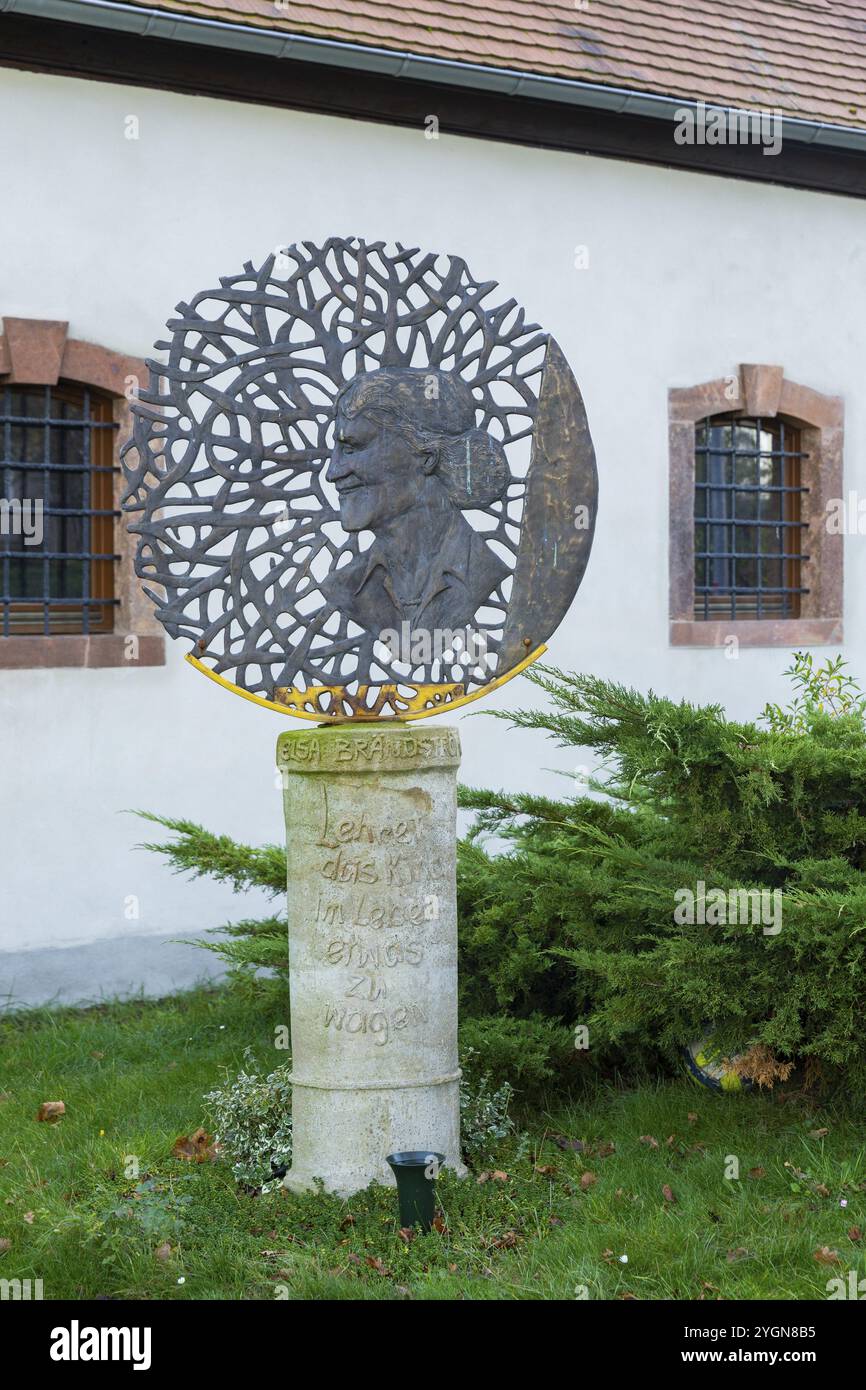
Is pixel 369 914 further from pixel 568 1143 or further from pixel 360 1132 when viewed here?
pixel 568 1143

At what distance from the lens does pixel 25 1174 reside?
4.94 m

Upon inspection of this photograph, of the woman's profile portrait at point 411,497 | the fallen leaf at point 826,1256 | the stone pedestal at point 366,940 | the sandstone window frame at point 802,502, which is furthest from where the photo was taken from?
the sandstone window frame at point 802,502

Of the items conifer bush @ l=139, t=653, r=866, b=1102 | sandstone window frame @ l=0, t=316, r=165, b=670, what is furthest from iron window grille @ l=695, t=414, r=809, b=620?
conifer bush @ l=139, t=653, r=866, b=1102

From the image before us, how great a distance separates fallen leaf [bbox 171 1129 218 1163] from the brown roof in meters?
5.11

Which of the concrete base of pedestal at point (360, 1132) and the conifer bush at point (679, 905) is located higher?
the conifer bush at point (679, 905)

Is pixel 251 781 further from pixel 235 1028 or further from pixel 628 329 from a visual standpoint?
pixel 628 329

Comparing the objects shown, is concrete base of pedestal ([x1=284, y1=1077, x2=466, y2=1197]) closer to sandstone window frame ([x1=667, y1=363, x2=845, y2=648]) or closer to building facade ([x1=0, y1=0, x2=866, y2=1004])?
building facade ([x1=0, y1=0, x2=866, y2=1004])

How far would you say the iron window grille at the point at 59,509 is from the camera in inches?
296

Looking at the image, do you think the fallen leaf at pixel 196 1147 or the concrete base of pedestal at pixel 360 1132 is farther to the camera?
the fallen leaf at pixel 196 1147

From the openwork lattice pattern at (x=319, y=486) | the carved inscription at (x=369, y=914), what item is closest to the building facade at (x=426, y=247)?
the openwork lattice pattern at (x=319, y=486)

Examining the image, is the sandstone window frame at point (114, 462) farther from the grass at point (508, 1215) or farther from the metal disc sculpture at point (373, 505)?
Result: the metal disc sculpture at point (373, 505)

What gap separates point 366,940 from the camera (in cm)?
464

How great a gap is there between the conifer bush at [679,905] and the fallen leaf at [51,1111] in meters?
1.49

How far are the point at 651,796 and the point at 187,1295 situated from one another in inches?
96.2
